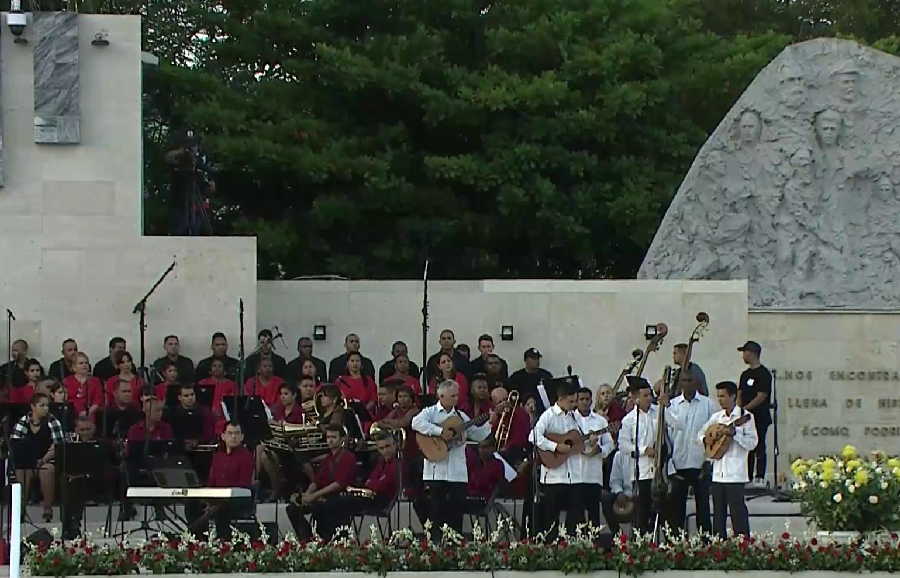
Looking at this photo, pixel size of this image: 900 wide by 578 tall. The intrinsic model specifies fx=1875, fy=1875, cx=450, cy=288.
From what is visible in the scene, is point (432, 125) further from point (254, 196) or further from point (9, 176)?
point (9, 176)

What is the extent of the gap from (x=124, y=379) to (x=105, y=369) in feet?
3.78

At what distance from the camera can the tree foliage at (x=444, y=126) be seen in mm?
30234

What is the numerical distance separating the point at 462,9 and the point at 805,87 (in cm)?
900

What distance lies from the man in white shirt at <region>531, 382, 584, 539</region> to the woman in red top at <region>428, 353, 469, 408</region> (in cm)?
275

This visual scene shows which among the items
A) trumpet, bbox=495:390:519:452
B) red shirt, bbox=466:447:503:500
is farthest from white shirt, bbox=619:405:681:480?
trumpet, bbox=495:390:519:452

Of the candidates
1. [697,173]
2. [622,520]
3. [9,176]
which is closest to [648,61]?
[697,173]

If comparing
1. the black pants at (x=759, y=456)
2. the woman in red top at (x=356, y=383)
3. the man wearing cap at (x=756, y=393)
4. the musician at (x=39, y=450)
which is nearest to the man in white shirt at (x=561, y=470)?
the man wearing cap at (x=756, y=393)

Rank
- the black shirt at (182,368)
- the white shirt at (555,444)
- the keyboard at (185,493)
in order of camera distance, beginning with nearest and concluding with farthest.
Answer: the keyboard at (185,493), the white shirt at (555,444), the black shirt at (182,368)

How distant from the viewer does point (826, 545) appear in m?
15.2

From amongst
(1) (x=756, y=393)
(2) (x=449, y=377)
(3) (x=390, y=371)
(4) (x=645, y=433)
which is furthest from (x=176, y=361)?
(1) (x=756, y=393)

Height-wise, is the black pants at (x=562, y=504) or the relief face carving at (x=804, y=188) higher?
the relief face carving at (x=804, y=188)

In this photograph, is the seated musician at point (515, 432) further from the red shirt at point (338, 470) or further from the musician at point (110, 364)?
the musician at point (110, 364)

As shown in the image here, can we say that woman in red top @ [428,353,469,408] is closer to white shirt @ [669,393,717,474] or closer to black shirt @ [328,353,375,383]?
black shirt @ [328,353,375,383]

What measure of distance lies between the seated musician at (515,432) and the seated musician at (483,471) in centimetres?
25
